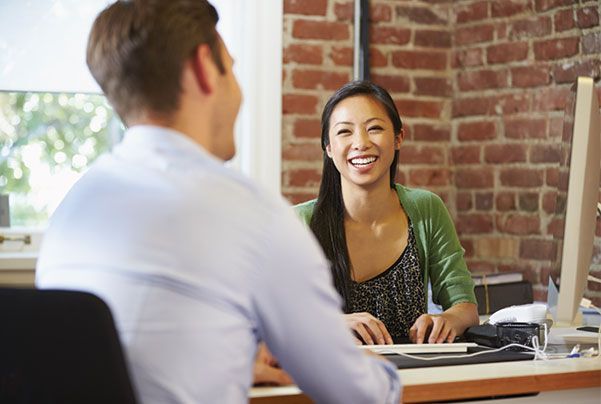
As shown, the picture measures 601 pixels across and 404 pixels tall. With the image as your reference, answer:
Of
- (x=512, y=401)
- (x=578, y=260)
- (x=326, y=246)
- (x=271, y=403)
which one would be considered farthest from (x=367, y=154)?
(x=271, y=403)

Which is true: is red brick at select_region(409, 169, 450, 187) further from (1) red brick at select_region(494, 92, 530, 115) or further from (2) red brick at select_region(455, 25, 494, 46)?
(2) red brick at select_region(455, 25, 494, 46)

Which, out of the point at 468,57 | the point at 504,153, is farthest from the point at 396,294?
the point at 468,57

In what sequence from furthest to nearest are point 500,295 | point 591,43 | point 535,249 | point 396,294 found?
point 535,249 < point 591,43 < point 500,295 < point 396,294

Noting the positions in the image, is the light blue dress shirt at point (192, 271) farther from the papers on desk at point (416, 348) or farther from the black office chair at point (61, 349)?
the papers on desk at point (416, 348)

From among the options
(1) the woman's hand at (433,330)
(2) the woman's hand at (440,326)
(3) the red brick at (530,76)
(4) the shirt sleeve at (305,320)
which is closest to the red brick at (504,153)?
(3) the red brick at (530,76)

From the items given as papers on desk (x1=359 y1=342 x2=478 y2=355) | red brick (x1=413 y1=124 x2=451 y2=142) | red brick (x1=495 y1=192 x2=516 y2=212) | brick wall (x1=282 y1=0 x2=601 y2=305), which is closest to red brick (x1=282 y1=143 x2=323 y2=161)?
brick wall (x1=282 y1=0 x2=601 y2=305)

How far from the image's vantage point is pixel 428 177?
12.8 ft

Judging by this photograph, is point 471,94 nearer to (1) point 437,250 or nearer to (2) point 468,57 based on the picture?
(2) point 468,57

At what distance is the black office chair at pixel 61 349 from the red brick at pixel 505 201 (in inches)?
108

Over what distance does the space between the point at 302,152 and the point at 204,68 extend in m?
2.30

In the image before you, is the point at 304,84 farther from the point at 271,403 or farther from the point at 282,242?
the point at 282,242

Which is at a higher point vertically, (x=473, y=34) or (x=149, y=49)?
(x=473, y=34)

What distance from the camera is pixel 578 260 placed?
2.06 meters

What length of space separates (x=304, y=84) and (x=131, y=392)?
8.45ft
